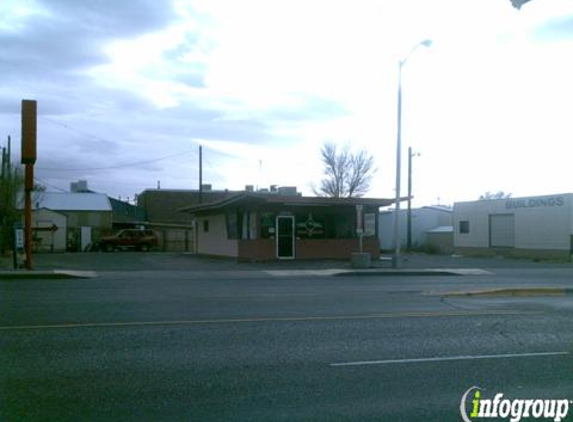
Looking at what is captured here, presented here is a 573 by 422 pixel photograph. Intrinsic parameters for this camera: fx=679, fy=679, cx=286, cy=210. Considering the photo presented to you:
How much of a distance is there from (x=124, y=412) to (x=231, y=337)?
3990 millimetres

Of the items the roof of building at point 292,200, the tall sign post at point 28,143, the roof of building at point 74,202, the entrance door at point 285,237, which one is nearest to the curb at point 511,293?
the tall sign post at point 28,143

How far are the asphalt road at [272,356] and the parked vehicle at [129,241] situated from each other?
3483 cm

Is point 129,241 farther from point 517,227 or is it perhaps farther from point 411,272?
point 411,272

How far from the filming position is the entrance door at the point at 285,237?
33.8 metres

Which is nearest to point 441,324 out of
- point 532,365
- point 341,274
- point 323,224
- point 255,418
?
point 532,365

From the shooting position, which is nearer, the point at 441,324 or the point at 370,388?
the point at 370,388

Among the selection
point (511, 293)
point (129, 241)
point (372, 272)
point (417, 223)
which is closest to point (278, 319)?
point (511, 293)

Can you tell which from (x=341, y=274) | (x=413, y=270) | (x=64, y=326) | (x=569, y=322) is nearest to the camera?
(x=64, y=326)

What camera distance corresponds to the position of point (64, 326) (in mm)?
11000

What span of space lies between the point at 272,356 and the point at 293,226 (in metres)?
25.2

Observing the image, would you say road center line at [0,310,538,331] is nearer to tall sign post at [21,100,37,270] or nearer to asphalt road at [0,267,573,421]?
asphalt road at [0,267,573,421]

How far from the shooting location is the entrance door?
3375 centimetres

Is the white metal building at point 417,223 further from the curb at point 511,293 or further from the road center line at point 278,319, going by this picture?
the road center line at point 278,319

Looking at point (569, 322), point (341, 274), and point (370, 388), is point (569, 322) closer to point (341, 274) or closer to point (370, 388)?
point (370, 388)
